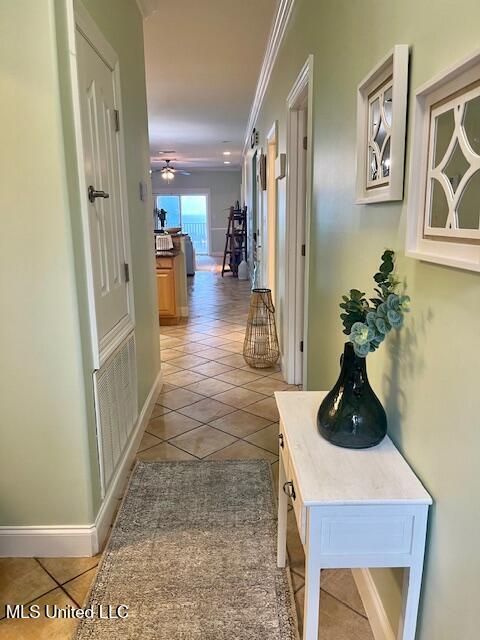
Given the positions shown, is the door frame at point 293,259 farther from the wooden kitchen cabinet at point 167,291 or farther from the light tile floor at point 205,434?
the wooden kitchen cabinet at point 167,291

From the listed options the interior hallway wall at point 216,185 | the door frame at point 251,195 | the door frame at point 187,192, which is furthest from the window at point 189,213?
the door frame at point 251,195

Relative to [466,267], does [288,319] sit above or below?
below

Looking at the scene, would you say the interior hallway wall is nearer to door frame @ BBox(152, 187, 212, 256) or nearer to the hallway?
door frame @ BBox(152, 187, 212, 256)

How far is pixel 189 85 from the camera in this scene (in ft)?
15.9

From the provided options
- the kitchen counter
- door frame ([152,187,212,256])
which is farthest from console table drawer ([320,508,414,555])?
door frame ([152,187,212,256])

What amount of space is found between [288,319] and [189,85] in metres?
2.97

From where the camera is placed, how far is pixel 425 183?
1.00m

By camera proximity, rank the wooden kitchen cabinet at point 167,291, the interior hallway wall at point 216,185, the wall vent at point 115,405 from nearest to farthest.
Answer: the wall vent at point 115,405
the wooden kitchen cabinet at point 167,291
the interior hallway wall at point 216,185

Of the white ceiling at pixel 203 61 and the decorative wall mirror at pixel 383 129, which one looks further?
the white ceiling at pixel 203 61

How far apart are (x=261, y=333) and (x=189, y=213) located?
11.0 m

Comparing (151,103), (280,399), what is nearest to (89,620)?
(280,399)

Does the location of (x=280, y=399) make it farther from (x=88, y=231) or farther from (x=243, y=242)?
(x=243, y=242)

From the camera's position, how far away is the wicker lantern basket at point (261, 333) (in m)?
3.85

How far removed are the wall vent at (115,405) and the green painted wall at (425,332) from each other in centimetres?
99
